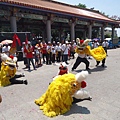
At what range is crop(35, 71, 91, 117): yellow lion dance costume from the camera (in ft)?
11.2

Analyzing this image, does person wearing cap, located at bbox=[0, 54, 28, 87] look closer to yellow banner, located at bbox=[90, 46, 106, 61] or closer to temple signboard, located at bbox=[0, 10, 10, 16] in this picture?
yellow banner, located at bbox=[90, 46, 106, 61]

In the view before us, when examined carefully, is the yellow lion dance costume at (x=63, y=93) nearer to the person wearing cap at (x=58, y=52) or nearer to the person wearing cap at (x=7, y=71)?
the person wearing cap at (x=7, y=71)

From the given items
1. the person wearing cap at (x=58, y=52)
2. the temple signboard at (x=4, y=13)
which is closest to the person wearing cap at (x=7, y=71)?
the person wearing cap at (x=58, y=52)

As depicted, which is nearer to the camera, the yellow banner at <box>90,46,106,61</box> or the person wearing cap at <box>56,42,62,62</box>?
the yellow banner at <box>90,46,106,61</box>

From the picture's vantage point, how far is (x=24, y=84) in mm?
5785

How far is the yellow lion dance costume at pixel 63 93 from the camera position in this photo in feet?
11.2

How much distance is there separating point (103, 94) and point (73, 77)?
59.9 inches

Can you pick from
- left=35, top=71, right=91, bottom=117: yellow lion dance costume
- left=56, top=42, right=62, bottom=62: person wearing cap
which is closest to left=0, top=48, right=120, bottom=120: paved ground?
left=35, top=71, right=91, bottom=117: yellow lion dance costume

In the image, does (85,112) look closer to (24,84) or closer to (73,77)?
(73,77)

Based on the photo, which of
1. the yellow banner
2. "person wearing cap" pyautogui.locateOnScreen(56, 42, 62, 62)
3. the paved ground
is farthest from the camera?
"person wearing cap" pyautogui.locateOnScreen(56, 42, 62, 62)

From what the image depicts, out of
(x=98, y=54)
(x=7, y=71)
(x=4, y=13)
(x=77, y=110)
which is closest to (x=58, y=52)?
(x=98, y=54)

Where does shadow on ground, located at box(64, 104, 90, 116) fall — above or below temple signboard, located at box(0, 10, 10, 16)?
below

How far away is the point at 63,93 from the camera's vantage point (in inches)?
134

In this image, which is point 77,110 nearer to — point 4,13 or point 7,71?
point 7,71
